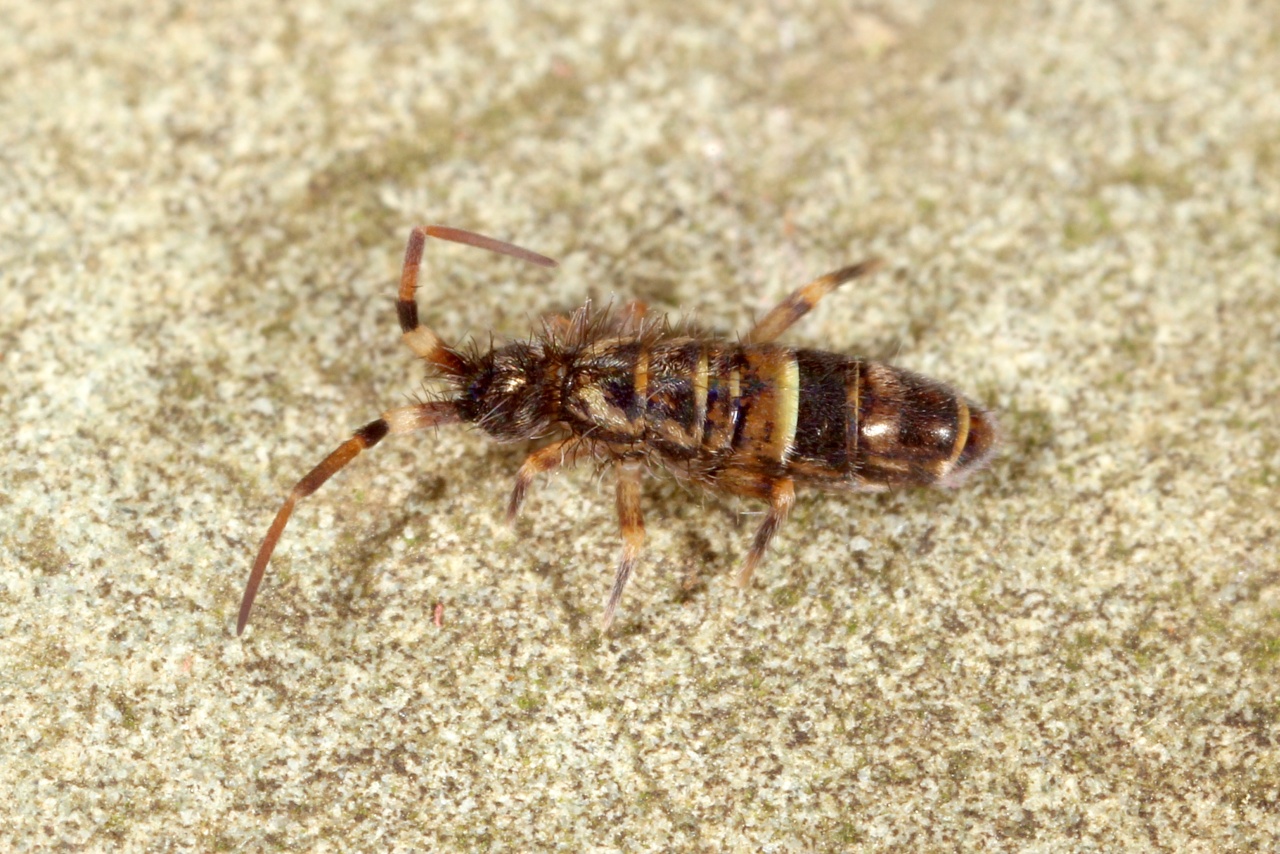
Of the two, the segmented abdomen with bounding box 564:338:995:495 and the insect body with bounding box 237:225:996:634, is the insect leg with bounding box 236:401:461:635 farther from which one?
the segmented abdomen with bounding box 564:338:995:495

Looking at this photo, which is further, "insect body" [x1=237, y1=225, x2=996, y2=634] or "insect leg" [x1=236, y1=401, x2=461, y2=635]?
"insect body" [x1=237, y1=225, x2=996, y2=634]

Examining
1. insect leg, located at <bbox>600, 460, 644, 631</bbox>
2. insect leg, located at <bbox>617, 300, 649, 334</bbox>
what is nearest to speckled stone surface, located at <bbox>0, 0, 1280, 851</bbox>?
insect leg, located at <bbox>600, 460, 644, 631</bbox>

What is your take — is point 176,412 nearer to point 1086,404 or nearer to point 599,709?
point 599,709

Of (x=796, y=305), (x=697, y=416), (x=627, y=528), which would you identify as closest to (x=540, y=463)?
(x=627, y=528)

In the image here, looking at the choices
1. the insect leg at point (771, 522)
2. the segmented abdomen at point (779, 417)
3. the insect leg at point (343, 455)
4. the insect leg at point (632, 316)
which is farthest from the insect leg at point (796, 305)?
the insect leg at point (343, 455)

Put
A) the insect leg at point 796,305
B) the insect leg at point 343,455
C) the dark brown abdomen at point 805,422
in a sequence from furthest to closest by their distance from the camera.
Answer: the insect leg at point 796,305
the dark brown abdomen at point 805,422
the insect leg at point 343,455

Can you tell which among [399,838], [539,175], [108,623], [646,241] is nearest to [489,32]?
[539,175]

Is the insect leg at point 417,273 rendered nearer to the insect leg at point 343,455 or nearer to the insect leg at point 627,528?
the insect leg at point 343,455
